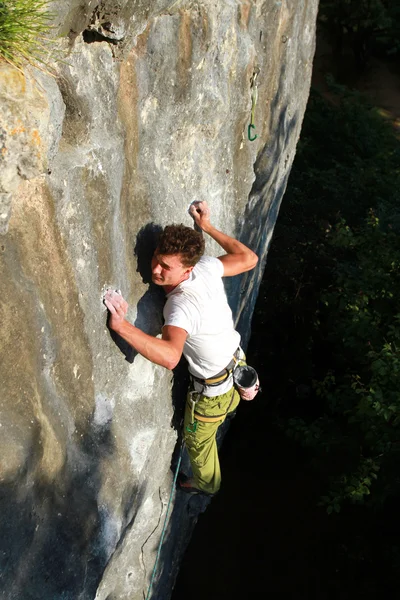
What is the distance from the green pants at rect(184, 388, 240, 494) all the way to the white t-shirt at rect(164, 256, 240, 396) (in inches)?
5.0

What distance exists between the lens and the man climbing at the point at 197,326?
11.3ft

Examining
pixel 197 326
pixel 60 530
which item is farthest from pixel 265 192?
pixel 60 530

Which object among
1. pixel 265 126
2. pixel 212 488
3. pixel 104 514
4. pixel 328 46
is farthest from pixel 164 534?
pixel 328 46

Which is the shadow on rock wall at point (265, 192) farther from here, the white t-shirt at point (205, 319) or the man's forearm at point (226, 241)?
the white t-shirt at point (205, 319)

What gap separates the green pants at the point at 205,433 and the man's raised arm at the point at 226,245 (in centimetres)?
93

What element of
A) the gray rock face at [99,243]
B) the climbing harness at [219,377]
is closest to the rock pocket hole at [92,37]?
the gray rock face at [99,243]

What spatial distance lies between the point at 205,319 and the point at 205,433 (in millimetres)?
1239

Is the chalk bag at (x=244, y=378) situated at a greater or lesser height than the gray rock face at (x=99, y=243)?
lesser

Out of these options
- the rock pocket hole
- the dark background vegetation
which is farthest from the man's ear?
the dark background vegetation

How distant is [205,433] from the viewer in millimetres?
4711

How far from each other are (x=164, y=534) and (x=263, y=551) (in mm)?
2479

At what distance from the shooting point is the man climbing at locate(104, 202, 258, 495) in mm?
3436

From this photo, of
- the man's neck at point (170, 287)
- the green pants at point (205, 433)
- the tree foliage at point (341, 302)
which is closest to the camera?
the man's neck at point (170, 287)

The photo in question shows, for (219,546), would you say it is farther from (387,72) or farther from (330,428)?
(387,72)
